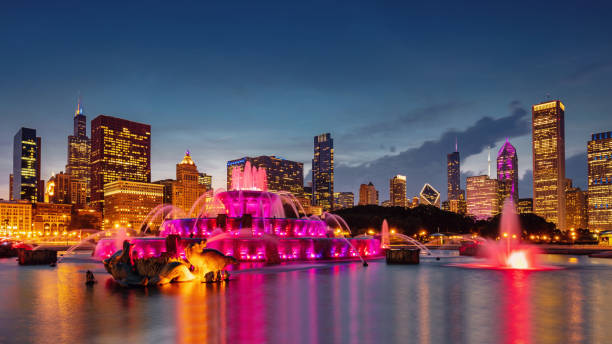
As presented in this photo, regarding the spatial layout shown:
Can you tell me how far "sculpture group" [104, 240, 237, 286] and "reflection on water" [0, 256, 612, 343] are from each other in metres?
0.99

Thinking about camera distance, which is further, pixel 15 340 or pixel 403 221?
pixel 403 221

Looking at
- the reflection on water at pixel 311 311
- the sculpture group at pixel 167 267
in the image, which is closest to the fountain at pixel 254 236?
the sculpture group at pixel 167 267

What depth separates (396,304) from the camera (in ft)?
63.8

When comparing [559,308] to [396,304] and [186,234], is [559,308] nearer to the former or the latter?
[396,304]

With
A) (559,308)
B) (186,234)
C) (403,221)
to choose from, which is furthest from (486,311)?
(403,221)

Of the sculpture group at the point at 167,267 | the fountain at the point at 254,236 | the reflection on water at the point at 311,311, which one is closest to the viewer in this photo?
the reflection on water at the point at 311,311

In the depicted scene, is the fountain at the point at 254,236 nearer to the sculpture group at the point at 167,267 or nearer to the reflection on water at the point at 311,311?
the sculpture group at the point at 167,267

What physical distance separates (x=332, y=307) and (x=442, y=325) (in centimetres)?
Answer: 475

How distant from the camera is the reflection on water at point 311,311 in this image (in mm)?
13516

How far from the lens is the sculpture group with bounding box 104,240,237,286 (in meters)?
25.4

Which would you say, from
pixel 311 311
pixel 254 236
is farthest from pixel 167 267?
pixel 254 236

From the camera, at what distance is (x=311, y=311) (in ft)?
57.4

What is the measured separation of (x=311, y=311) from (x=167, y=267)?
11537 mm

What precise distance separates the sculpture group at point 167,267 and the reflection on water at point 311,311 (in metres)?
0.99
